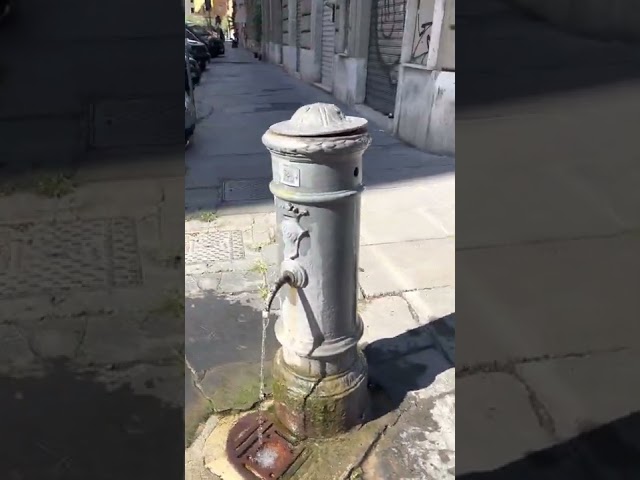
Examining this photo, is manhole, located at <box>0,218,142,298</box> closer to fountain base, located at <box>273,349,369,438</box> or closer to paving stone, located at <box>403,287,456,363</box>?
fountain base, located at <box>273,349,369,438</box>

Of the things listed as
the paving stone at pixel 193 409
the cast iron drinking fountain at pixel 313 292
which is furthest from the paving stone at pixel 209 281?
the cast iron drinking fountain at pixel 313 292

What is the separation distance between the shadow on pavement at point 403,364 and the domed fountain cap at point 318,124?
1.37 metres

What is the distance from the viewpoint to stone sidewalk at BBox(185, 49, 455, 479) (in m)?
2.74

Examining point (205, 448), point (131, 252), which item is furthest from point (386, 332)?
point (131, 252)

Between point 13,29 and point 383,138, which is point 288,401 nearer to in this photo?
point 13,29

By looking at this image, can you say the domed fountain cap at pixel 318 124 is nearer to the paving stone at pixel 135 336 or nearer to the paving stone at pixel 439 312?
the paving stone at pixel 135 336

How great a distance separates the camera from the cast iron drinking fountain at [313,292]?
234 centimetres

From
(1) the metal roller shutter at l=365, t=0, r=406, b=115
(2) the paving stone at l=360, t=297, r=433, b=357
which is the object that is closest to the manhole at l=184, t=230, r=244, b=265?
(2) the paving stone at l=360, t=297, r=433, b=357

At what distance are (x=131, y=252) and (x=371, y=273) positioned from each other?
297 cm

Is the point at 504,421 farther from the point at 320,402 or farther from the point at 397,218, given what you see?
the point at 397,218

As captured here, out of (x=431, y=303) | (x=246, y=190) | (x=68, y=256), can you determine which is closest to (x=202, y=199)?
(x=246, y=190)

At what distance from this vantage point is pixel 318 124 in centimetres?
233

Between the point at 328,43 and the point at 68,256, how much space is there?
48.1 ft

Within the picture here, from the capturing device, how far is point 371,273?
4.35 m
